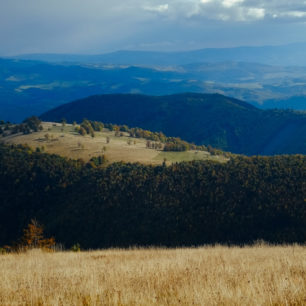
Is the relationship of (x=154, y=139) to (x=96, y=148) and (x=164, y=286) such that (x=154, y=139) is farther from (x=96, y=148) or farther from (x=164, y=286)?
(x=164, y=286)

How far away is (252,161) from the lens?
10212cm

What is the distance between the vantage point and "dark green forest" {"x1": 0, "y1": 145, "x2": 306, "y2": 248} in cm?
7544

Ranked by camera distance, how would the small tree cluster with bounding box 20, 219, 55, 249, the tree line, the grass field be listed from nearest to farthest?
1. the small tree cluster with bounding box 20, 219, 55, 249
2. the grass field
3. the tree line

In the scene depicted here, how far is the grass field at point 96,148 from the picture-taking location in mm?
124375

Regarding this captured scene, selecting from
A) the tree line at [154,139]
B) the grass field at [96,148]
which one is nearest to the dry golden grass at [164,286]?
the grass field at [96,148]

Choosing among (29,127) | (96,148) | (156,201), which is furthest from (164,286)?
(29,127)

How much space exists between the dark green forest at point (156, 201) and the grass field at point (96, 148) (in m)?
13.2

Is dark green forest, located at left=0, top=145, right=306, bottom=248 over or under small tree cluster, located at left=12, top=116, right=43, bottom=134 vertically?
under

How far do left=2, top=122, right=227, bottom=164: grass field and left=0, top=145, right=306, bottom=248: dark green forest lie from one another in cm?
1316

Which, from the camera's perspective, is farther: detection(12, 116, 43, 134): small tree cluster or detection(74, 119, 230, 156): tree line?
detection(12, 116, 43, 134): small tree cluster

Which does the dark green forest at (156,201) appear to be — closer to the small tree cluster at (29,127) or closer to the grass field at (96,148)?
the grass field at (96,148)

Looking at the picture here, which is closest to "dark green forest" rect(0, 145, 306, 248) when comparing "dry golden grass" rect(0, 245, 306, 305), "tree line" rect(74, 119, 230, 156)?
"tree line" rect(74, 119, 230, 156)

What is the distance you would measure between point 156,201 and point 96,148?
5250 cm

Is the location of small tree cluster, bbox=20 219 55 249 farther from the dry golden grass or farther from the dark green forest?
the dry golden grass
